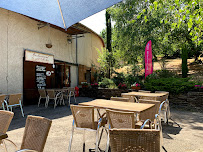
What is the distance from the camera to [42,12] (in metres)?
2.25

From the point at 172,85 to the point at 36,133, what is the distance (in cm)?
774

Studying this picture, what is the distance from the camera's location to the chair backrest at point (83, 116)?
2844mm

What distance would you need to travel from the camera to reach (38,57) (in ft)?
28.8

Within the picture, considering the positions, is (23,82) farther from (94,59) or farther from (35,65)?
(94,59)

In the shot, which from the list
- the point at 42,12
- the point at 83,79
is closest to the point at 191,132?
the point at 42,12

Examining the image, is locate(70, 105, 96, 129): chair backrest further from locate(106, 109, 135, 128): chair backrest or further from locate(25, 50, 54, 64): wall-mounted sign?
locate(25, 50, 54, 64): wall-mounted sign

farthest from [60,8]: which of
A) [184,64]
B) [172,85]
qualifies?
[184,64]

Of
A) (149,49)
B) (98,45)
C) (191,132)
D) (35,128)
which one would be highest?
(98,45)

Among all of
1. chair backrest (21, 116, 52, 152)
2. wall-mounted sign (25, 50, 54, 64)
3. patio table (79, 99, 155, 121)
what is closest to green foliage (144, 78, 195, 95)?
patio table (79, 99, 155, 121)

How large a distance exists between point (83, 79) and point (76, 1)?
11.5 m

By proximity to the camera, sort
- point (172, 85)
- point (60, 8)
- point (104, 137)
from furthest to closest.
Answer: point (172, 85), point (104, 137), point (60, 8)

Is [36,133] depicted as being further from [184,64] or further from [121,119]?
[184,64]

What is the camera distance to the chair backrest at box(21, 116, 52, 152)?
170cm

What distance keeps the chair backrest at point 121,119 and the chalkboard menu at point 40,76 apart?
730 centimetres
